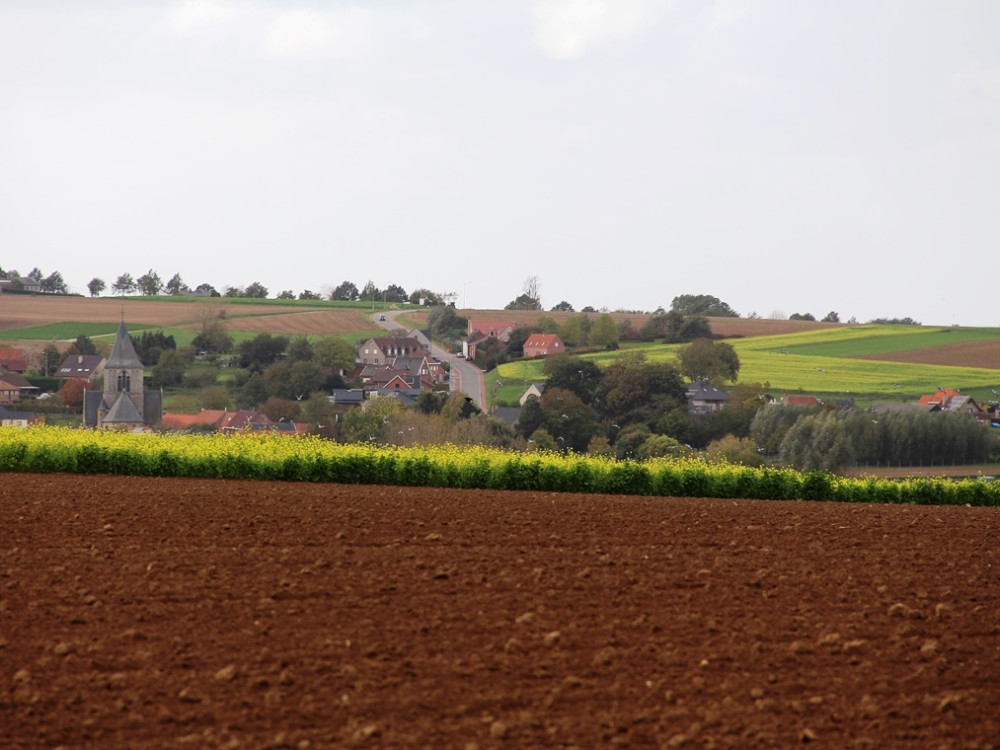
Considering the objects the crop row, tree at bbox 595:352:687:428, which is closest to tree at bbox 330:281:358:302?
tree at bbox 595:352:687:428

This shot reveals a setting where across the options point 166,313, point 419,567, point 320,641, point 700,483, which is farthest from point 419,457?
point 166,313

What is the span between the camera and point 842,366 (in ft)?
226

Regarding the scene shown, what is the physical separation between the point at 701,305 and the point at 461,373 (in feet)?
83.8

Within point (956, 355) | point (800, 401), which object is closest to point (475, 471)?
point (800, 401)

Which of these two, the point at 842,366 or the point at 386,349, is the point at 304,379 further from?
the point at 842,366

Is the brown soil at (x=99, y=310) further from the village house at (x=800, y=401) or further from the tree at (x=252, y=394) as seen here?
the village house at (x=800, y=401)

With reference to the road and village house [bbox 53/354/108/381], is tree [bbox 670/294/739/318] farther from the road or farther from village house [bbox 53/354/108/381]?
village house [bbox 53/354/108/381]

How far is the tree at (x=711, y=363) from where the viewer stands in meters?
67.8

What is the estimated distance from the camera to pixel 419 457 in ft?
66.3

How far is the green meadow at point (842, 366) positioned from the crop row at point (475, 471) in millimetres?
42265

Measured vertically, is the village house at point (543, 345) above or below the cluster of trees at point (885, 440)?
above

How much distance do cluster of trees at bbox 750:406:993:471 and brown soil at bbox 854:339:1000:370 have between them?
22.4 m

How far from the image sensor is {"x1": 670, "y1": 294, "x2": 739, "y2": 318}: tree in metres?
100

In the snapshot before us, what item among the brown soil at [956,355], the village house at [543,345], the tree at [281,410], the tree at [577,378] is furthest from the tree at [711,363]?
the tree at [281,410]
